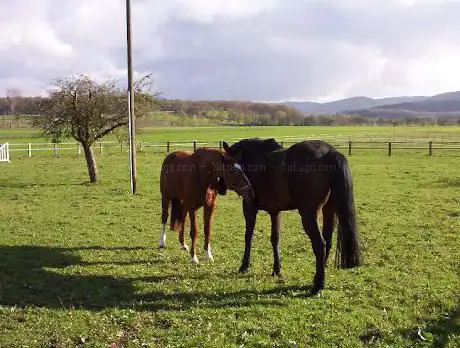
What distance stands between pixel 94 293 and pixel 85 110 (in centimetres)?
1255

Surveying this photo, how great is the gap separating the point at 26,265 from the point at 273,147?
4753mm

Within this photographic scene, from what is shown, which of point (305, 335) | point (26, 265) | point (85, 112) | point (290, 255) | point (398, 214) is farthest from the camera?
point (85, 112)

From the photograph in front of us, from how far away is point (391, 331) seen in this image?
5.08 metres

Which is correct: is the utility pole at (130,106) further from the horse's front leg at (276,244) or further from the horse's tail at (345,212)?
the horse's tail at (345,212)

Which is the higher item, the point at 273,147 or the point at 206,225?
the point at 273,147

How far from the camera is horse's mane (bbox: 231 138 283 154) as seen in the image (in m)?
7.04

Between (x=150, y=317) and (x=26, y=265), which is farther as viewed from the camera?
(x=26, y=265)

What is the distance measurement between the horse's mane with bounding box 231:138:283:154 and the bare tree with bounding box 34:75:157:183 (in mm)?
11765

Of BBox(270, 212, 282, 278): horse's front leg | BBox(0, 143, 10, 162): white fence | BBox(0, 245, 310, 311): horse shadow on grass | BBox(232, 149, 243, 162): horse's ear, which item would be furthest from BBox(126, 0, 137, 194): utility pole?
BBox(0, 143, 10, 162): white fence

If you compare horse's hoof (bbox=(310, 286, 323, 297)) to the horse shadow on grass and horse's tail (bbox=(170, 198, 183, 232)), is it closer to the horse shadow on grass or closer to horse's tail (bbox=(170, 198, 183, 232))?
the horse shadow on grass

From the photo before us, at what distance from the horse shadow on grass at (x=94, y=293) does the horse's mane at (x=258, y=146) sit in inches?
81.7

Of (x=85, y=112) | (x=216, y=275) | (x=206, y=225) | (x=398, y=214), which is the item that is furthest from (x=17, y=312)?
(x=85, y=112)

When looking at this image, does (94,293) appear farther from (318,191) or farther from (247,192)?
(318,191)

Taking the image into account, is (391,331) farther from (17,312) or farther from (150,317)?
(17,312)
